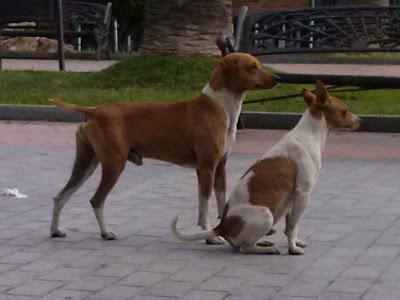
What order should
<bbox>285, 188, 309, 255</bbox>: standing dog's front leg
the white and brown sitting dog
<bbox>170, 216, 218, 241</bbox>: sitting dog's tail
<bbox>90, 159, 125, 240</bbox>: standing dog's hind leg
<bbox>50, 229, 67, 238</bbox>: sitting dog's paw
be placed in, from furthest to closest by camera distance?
1. <bbox>50, 229, 67, 238</bbox>: sitting dog's paw
2. <bbox>90, 159, 125, 240</bbox>: standing dog's hind leg
3. <bbox>170, 216, 218, 241</bbox>: sitting dog's tail
4. <bbox>285, 188, 309, 255</bbox>: standing dog's front leg
5. the white and brown sitting dog

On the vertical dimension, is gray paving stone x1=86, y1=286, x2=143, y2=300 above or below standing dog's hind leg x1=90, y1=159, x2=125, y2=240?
below

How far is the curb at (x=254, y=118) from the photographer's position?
13234 millimetres

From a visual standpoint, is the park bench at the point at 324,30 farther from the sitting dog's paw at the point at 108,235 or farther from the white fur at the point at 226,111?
the sitting dog's paw at the point at 108,235

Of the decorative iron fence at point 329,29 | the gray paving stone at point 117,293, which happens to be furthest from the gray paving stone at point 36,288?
the decorative iron fence at point 329,29

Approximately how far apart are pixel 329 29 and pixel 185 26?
9.11 ft

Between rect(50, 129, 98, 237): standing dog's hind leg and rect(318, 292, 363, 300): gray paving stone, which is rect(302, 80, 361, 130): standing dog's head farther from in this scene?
rect(50, 129, 98, 237): standing dog's hind leg

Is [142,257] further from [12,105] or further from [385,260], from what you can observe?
[12,105]

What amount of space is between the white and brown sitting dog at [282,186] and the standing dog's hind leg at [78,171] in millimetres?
809

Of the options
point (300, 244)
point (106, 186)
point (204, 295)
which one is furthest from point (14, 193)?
point (204, 295)

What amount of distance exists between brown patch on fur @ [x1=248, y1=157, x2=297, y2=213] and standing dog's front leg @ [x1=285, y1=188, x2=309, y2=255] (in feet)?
0.23

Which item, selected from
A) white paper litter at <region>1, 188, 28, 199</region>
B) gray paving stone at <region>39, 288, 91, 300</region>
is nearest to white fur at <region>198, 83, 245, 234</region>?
gray paving stone at <region>39, 288, 91, 300</region>

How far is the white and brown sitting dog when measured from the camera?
24.1ft

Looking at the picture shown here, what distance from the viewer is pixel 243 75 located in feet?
25.4

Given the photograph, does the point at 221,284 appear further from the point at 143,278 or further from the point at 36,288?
the point at 36,288
